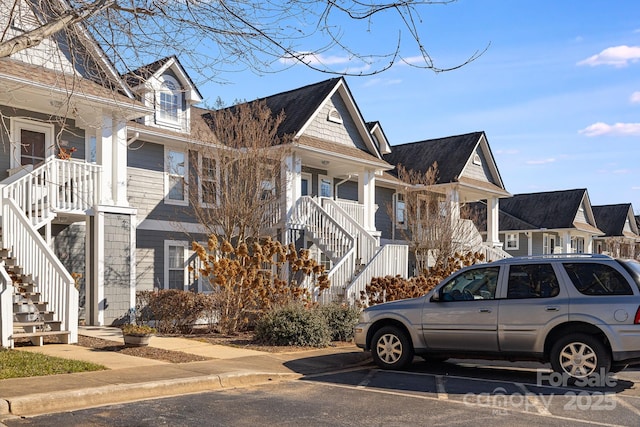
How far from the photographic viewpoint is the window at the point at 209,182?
59.4ft

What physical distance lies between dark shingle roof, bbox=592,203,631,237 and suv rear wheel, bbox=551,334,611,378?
157ft

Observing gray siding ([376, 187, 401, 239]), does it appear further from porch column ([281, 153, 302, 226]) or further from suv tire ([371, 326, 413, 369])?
suv tire ([371, 326, 413, 369])

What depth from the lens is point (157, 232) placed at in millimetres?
20125

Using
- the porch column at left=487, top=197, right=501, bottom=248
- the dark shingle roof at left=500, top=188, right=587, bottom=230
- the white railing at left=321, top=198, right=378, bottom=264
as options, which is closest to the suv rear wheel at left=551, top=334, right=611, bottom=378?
the white railing at left=321, top=198, right=378, bottom=264

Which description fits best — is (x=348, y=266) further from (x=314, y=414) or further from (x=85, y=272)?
(x=314, y=414)

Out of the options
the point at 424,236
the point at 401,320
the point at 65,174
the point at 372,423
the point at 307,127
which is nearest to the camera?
the point at 372,423

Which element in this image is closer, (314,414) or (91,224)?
(314,414)

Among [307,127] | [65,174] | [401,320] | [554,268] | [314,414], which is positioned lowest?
[314,414]

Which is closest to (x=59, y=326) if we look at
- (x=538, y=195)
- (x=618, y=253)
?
(x=538, y=195)

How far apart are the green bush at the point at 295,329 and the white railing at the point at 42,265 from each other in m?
3.79

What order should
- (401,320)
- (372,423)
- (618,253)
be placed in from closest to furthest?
(372,423) → (401,320) → (618,253)

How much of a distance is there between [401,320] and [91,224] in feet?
29.8

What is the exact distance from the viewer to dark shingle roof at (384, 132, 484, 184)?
29.1 metres

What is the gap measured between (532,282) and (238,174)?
9249mm
